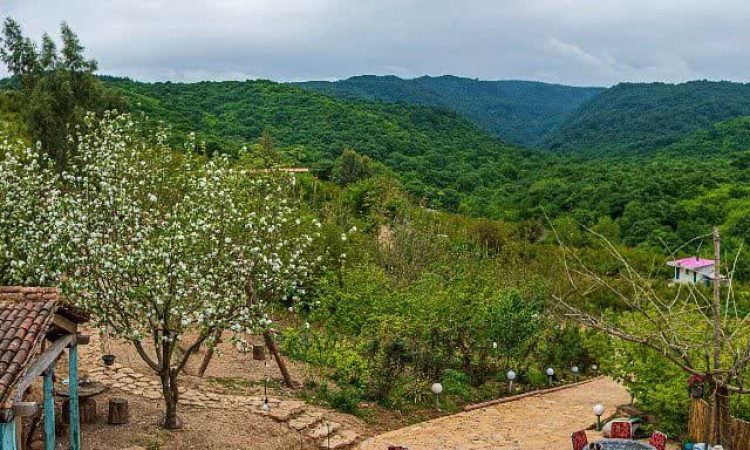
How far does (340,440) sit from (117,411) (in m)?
3.73

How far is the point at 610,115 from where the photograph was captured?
119 m

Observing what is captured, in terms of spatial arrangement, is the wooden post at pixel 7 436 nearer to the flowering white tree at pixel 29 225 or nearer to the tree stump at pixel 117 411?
the flowering white tree at pixel 29 225

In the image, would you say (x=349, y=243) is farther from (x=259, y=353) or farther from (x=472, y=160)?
(x=472, y=160)

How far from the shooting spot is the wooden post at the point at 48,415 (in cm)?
919

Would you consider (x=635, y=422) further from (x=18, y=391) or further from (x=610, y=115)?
(x=610, y=115)

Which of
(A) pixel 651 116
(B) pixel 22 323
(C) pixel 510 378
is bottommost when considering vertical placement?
(C) pixel 510 378

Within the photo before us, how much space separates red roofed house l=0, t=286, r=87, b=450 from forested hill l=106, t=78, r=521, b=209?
40979 millimetres

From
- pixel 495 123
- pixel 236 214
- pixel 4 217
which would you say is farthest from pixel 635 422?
pixel 495 123

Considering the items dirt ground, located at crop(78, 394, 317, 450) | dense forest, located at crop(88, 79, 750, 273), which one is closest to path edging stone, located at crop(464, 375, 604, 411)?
dirt ground, located at crop(78, 394, 317, 450)

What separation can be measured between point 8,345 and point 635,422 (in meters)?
10.5

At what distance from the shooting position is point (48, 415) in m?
9.34

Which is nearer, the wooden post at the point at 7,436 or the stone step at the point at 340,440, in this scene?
the wooden post at the point at 7,436

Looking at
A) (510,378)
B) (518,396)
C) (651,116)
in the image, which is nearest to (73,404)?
(510,378)

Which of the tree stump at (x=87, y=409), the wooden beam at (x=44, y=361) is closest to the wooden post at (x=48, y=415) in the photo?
the wooden beam at (x=44, y=361)
